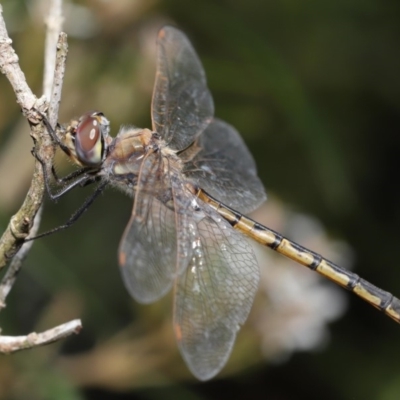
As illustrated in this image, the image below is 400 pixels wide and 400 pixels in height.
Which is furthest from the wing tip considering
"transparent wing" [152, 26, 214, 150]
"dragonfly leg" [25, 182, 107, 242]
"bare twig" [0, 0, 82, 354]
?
"transparent wing" [152, 26, 214, 150]

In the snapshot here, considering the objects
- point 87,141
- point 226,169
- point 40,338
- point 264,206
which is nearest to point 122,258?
point 87,141

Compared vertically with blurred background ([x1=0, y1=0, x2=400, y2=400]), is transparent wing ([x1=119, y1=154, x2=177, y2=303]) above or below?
above

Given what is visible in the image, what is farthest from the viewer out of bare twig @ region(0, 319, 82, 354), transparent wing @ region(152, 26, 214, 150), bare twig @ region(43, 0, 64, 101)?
transparent wing @ region(152, 26, 214, 150)

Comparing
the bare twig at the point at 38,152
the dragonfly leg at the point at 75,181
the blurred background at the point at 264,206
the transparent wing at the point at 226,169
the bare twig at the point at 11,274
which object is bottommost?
the blurred background at the point at 264,206

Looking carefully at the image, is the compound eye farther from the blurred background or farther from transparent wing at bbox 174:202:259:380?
the blurred background

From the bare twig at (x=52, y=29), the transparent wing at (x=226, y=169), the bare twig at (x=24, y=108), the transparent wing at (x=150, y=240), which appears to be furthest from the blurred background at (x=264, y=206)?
the bare twig at (x=24, y=108)

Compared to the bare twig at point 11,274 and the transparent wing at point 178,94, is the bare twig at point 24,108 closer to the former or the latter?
the bare twig at point 11,274

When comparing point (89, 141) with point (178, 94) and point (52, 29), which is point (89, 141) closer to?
point (52, 29)
